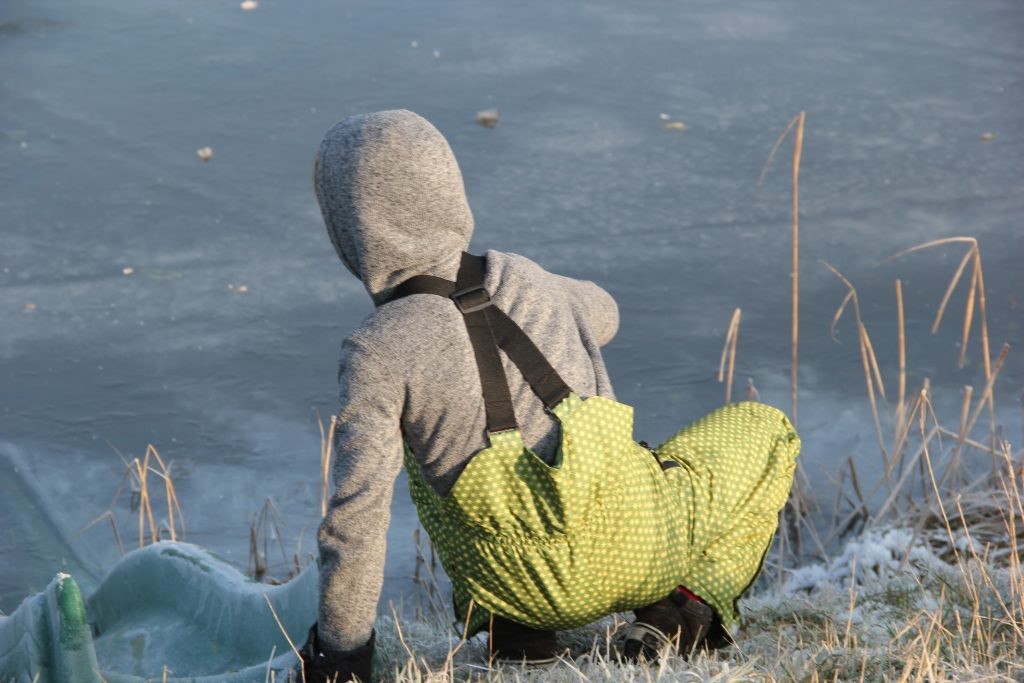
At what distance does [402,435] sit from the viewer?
2.03m

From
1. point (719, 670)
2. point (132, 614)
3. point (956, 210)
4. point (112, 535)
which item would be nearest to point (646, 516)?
point (719, 670)

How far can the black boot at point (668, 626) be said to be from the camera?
7.13 ft

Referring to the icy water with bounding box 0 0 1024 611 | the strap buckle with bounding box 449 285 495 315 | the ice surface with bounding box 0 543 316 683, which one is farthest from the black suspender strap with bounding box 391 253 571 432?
the icy water with bounding box 0 0 1024 611

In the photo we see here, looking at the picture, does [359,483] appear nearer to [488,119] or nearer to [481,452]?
[481,452]

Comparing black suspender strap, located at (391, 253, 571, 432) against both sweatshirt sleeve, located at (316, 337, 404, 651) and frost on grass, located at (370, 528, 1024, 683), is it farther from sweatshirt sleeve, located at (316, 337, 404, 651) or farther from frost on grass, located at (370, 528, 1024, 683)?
frost on grass, located at (370, 528, 1024, 683)

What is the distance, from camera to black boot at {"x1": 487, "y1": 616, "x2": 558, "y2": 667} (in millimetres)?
2174

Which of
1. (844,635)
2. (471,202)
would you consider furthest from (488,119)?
(844,635)

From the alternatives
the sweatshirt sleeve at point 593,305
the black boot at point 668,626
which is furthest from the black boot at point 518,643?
the sweatshirt sleeve at point 593,305

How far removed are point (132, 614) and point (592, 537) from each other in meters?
1.06

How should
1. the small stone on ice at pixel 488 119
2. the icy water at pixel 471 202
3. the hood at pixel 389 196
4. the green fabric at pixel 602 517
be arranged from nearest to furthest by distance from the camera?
the hood at pixel 389 196, the green fabric at pixel 602 517, the icy water at pixel 471 202, the small stone on ice at pixel 488 119

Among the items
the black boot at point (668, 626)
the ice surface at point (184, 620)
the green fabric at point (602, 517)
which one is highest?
the green fabric at point (602, 517)

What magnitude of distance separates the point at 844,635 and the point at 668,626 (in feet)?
1.44

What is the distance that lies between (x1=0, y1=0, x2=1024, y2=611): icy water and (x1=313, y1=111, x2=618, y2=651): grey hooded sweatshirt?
1.23 m

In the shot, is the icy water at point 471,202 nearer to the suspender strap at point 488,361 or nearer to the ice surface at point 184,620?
the ice surface at point 184,620
